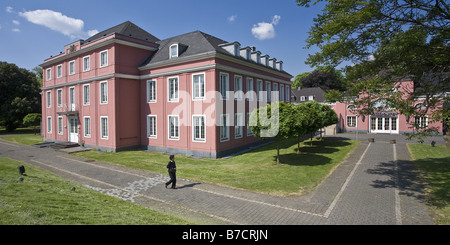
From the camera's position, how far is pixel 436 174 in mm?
13438

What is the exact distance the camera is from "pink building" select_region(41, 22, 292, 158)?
20031mm

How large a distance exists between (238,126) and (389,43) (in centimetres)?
1407

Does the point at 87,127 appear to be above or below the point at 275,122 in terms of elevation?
below

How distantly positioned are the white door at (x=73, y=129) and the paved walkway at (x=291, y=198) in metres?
11.7

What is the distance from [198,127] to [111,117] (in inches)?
334

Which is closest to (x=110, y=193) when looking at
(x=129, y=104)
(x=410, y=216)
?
(x=410, y=216)

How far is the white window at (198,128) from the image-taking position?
2005 cm

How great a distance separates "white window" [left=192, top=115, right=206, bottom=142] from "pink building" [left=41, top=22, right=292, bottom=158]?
0.02 m

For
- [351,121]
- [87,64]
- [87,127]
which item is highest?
[87,64]

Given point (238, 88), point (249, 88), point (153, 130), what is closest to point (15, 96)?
point (153, 130)

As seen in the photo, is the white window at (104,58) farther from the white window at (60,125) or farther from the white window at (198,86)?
the white window at (60,125)

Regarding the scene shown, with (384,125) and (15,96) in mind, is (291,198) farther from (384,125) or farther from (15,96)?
(15,96)
